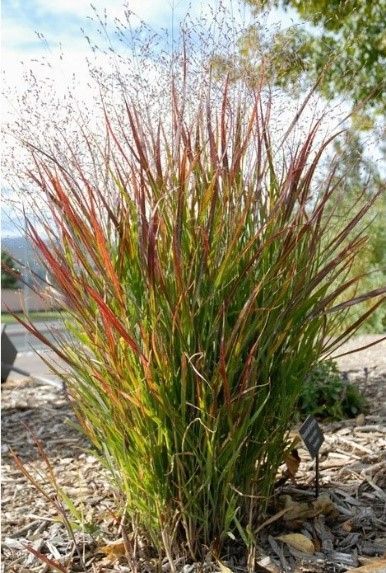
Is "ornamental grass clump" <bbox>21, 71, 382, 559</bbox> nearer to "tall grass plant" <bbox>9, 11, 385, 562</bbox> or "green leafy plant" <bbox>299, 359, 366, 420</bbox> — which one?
"tall grass plant" <bbox>9, 11, 385, 562</bbox>

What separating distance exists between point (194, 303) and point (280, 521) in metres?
0.78

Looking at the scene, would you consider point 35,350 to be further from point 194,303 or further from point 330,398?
point 330,398

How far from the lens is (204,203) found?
6.37 ft

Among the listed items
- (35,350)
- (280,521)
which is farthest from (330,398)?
(35,350)

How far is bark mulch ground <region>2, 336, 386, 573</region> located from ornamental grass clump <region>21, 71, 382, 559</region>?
11 cm

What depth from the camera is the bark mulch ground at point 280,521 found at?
2.05 metres

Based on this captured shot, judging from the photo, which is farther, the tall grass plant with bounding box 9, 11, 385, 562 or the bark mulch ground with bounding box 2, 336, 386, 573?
the bark mulch ground with bounding box 2, 336, 386, 573

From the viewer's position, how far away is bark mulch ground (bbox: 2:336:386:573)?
6.74 ft

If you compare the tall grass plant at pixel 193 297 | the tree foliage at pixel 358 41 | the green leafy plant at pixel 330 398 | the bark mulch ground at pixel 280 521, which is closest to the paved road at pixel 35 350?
the tall grass plant at pixel 193 297

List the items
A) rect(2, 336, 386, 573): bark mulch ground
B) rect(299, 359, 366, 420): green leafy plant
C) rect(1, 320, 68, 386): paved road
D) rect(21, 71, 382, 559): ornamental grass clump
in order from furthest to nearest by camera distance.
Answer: rect(299, 359, 366, 420): green leafy plant
rect(1, 320, 68, 386): paved road
rect(2, 336, 386, 573): bark mulch ground
rect(21, 71, 382, 559): ornamental grass clump

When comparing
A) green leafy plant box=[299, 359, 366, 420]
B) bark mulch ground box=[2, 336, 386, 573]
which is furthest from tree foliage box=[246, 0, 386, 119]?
bark mulch ground box=[2, 336, 386, 573]

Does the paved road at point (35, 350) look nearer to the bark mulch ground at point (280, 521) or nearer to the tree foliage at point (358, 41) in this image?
the bark mulch ground at point (280, 521)

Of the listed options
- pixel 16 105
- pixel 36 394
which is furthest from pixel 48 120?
pixel 36 394

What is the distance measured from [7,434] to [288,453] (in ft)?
8.54
